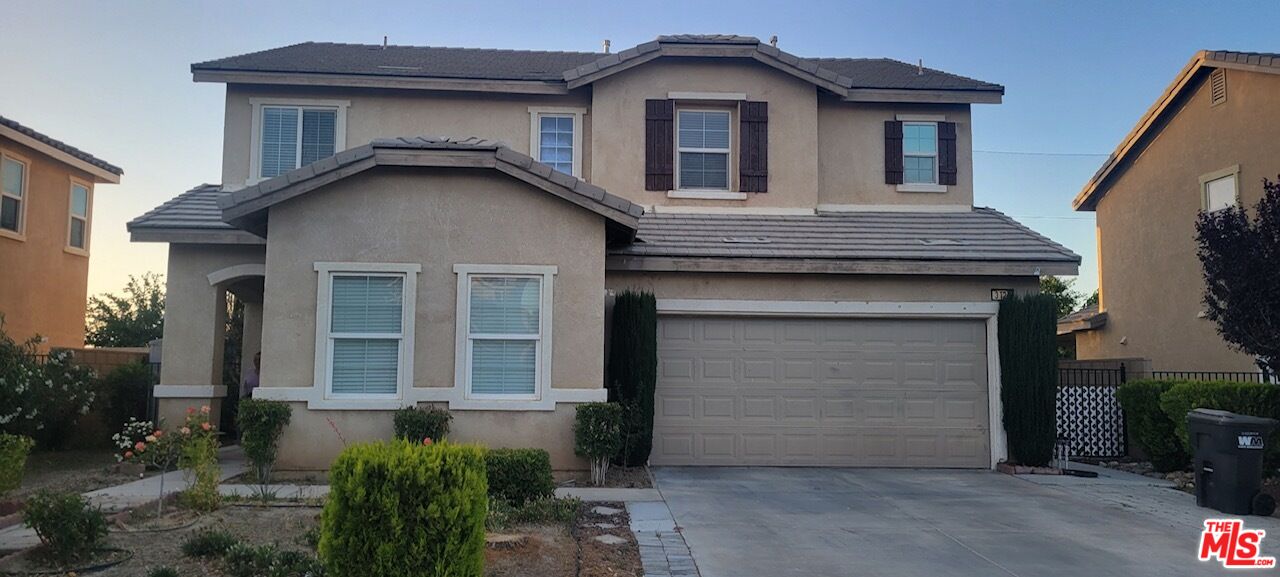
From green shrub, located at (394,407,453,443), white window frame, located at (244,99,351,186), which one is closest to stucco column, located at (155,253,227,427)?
white window frame, located at (244,99,351,186)

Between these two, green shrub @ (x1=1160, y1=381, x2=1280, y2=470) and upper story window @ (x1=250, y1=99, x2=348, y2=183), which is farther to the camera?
upper story window @ (x1=250, y1=99, x2=348, y2=183)

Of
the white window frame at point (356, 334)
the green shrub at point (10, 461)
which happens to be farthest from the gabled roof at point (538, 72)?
the green shrub at point (10, 461)

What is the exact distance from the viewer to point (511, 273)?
11.8m

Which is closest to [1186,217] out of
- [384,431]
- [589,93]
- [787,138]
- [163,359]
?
[787,138]

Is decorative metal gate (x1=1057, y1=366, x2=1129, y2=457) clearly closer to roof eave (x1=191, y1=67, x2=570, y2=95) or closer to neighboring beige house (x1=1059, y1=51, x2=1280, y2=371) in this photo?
A: neighboring beige house (x1=1059, y1=51, x2=1280, y2=371)

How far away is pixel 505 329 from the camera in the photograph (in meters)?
11.9

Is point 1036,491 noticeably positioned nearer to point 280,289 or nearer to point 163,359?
point 280,289

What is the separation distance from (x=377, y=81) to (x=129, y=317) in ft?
52.2

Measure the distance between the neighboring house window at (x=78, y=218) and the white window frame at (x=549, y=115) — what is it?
1252 centimetres

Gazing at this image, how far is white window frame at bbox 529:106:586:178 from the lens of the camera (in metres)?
15.5

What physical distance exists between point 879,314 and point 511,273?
5282 mm

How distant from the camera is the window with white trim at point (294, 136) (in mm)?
15234

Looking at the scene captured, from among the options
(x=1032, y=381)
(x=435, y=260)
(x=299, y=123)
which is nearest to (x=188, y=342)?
(x=299, y=123)

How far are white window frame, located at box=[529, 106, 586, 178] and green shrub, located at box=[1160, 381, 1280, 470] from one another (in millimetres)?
9295
